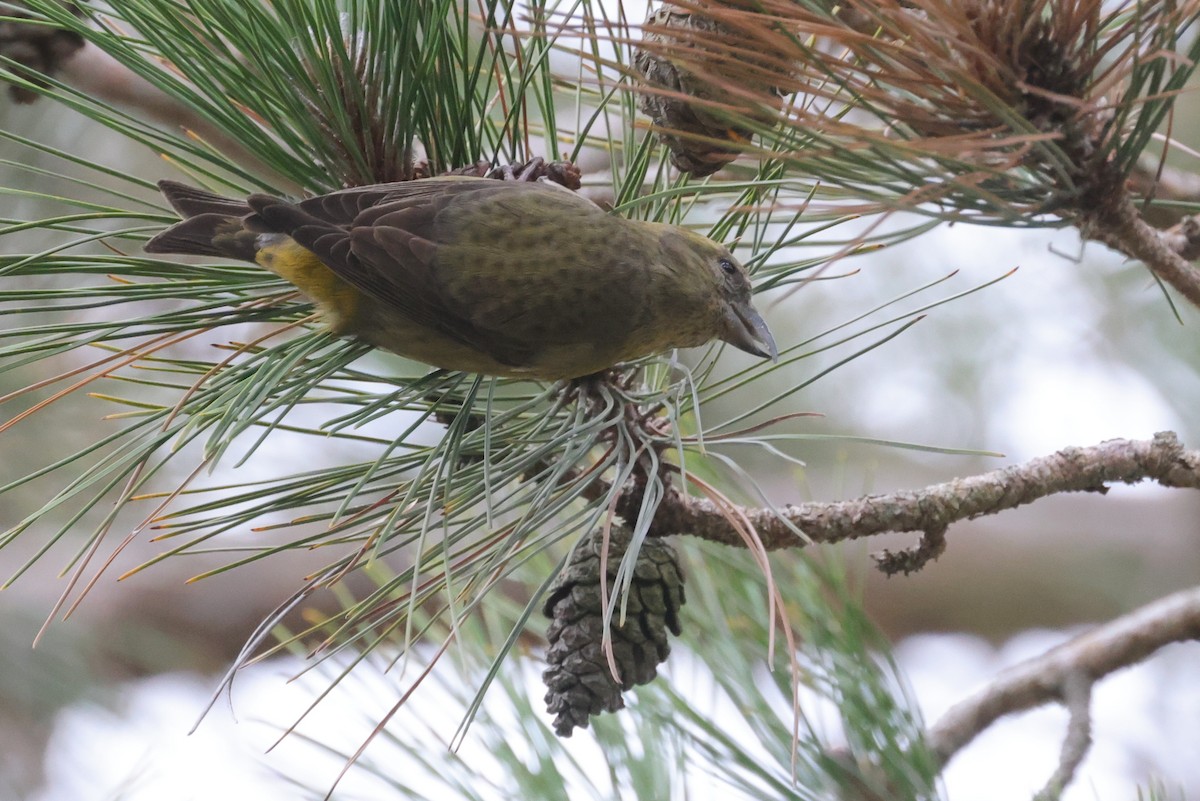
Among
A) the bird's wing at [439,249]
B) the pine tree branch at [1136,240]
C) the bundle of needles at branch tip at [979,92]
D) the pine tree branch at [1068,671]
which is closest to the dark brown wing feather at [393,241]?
the bird's wing at [439,249]

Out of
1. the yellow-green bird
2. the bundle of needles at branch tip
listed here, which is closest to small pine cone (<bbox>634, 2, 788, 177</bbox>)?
the bundle of needles at branch tip

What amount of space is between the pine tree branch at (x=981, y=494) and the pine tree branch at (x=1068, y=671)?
1.49 feet

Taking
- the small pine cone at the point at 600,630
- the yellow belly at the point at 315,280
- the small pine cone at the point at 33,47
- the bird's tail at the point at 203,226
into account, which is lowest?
the small pine cone at the point at 600,630

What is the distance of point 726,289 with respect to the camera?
4.53 feet

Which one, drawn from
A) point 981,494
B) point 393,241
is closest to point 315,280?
point 393,241

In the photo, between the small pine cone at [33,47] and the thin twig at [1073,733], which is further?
the small pine cone at [33,47]

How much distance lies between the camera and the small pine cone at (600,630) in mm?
1107

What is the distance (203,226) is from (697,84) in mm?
571

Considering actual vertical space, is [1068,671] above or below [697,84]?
below

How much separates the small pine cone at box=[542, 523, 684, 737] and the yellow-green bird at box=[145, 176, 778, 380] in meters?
0.23

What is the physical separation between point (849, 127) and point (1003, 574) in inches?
96.7

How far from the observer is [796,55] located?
0.81 meters

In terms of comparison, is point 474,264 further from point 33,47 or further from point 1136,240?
point 33,47

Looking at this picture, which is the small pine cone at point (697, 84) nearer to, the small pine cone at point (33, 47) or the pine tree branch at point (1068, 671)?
the pine tree branch at point (1068, 671)
